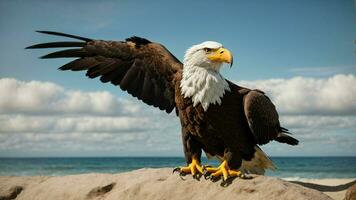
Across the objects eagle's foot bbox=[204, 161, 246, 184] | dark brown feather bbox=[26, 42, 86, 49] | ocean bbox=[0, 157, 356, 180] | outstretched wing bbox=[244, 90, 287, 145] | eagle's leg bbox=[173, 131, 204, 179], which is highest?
dark brown feather bbox=[26, 42, 86, 49]

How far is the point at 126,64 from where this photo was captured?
5.86 metres

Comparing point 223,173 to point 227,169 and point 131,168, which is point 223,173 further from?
point 131,168

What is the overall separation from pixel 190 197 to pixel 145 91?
166cm

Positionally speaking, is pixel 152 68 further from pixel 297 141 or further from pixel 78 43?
pixel 297 141

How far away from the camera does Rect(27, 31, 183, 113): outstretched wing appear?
5.68 meters

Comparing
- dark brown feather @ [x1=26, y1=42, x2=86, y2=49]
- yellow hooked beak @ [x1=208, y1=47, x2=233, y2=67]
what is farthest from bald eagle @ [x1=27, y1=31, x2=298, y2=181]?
dark brown feather @ [x1=26, y1=42, x2=86, y2=49]

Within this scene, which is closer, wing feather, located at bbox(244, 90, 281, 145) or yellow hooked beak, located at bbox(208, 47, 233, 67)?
yellow hooked beak, located at bbox(208, 47, 233, 67)

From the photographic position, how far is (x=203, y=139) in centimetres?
488

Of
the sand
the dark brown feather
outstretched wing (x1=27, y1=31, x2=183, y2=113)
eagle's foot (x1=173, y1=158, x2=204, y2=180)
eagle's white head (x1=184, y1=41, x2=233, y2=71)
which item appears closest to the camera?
the sand

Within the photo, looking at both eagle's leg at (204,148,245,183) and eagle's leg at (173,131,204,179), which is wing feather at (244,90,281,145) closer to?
eagle's leg at (204,148,245,183)

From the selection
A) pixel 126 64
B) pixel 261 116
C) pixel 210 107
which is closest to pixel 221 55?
pixel 210 107

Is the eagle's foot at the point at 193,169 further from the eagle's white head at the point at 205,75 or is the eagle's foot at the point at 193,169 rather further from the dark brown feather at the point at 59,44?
the dark brown feather at the point at 59,44

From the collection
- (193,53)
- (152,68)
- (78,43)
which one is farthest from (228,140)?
(78,43)

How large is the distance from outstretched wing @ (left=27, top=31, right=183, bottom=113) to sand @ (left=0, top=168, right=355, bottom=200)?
92 centimetres
